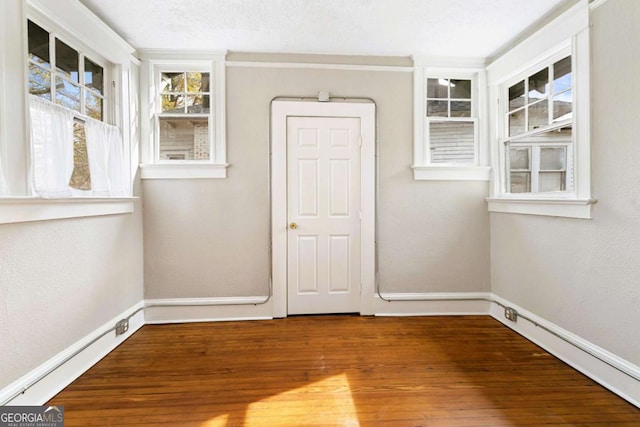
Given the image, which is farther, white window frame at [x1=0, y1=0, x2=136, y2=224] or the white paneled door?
the white paneled door

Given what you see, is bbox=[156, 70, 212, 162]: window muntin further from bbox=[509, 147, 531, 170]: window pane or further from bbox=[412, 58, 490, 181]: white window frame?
bbox=[509, 147, 531, 170]: window pane

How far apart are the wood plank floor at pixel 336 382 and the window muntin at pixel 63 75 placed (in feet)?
6.24

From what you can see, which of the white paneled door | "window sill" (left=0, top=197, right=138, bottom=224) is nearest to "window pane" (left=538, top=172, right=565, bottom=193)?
the white paneled door

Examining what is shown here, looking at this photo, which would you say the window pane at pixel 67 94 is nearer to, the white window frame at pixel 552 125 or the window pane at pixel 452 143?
the window pane at pixel 452 143

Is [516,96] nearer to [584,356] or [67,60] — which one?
[584,356]

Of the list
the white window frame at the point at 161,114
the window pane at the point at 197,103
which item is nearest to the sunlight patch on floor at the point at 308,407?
the white window frame at the point at 161,114

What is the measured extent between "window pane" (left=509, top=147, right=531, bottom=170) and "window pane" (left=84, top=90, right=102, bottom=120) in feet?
11.9

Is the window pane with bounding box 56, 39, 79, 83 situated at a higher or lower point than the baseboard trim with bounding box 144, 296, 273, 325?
higher

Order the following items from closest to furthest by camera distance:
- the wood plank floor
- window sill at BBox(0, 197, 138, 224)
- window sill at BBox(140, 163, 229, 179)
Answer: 1. window sill at BBox(0, 197, 138, 224)
2. the wood plank floor
3. window sill at BBox(140, 163, 229, 179)

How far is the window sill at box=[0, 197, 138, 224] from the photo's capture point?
65.8 inches

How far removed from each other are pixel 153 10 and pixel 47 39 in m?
0.74

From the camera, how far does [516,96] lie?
3.03 m

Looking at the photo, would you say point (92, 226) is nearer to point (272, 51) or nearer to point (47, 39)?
point (47, 39)

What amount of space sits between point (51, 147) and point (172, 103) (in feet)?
4.61
